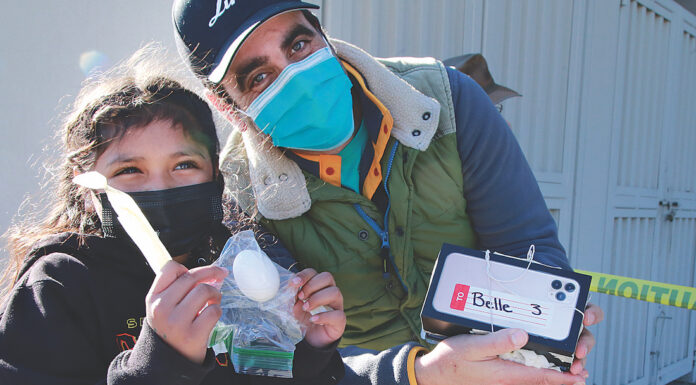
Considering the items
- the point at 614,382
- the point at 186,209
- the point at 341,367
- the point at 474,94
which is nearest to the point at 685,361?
the point at 614,382

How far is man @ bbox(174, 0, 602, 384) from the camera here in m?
1.51

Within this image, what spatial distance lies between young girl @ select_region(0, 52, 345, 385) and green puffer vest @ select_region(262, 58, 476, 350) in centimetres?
14

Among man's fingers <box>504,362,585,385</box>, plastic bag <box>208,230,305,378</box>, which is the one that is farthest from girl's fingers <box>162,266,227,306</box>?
man's fingers <box>504,362,585,385</box>

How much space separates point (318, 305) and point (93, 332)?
1.58 ft

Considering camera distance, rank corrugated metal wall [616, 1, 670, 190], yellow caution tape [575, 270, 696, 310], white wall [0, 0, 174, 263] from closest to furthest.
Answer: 1. white wall [0, 0, 174, 263]
2. yellow caution tape [575, 270, 696, 310]
3. corrugated metal wall [616, 1, 670, 190]

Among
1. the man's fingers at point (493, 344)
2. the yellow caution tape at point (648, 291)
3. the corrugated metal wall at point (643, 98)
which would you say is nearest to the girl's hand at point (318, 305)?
the man's fingers at point (493, 344)

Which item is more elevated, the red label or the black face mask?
the black face mask

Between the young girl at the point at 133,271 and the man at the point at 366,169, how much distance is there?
0.15m

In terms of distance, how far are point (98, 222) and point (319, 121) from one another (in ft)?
2.12

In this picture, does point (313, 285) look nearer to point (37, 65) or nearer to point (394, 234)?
point (394, 234)

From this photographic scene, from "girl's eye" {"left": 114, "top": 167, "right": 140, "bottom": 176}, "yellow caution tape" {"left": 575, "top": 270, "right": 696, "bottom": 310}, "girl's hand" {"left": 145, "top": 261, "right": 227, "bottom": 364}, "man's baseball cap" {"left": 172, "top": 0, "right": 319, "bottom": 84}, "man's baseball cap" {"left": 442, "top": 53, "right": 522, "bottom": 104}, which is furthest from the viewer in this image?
"man's baseball cap" {"left": 442, "top": 53, "right": 522, "bottom": 104}

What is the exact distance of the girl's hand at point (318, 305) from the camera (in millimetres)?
1125

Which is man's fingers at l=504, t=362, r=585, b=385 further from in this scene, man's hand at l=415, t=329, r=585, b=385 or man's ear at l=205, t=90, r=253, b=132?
man's ear at l=205, t=90, r=253, b=132

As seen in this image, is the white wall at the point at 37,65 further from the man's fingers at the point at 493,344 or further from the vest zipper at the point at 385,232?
the man's fingers at the point at 493,344
